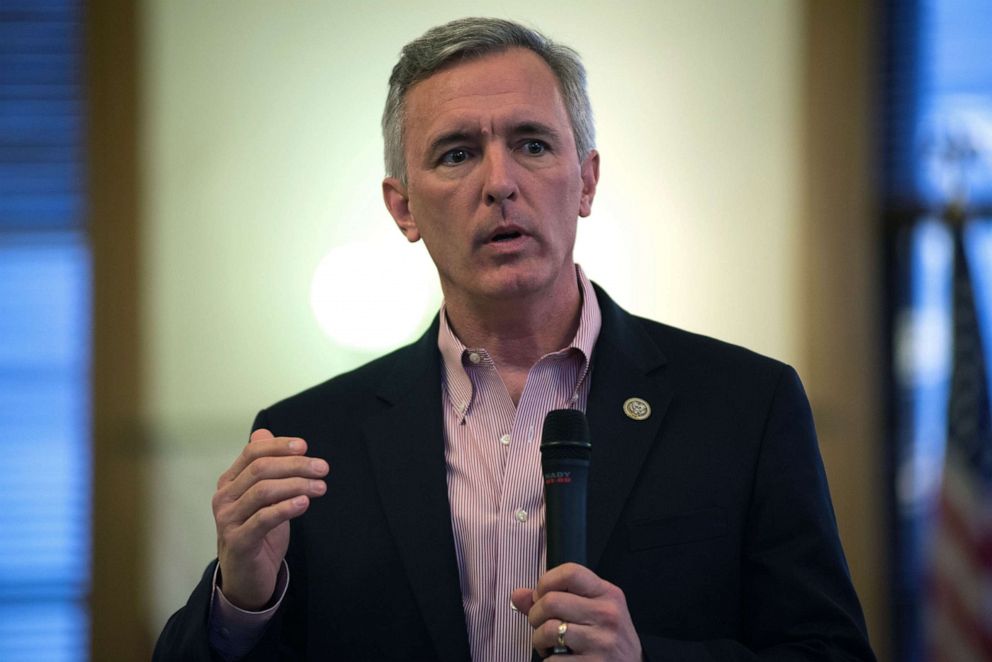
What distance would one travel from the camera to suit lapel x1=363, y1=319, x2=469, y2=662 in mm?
1657

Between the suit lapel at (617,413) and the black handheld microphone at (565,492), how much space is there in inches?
12.1

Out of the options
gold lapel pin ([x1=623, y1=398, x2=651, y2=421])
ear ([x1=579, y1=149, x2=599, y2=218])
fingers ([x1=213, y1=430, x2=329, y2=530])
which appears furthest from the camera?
ear ([x1=579, y1=149, x2=599, y2=218])

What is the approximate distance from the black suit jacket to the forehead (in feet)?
1.27

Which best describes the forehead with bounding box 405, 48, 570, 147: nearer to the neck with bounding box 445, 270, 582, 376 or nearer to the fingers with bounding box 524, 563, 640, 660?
the neck with bounding box 445, 270, 582, 376

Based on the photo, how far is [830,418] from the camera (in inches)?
149

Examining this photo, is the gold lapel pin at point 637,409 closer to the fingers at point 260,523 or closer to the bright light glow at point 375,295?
the fingers at point 260,523

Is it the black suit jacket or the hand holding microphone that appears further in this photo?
the black suit jacket

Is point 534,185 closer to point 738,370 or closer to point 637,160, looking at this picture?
point 738,370

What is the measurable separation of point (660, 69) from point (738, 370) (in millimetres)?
2370

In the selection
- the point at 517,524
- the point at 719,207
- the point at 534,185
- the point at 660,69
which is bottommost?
the point at 517,524

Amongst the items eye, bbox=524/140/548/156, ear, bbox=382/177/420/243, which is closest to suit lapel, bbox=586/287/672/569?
eye, bbox=524/140/548/156

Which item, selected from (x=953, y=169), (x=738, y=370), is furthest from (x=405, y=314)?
(x=738, y=370)

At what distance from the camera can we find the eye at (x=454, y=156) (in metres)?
1.91

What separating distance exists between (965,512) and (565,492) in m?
2.37
